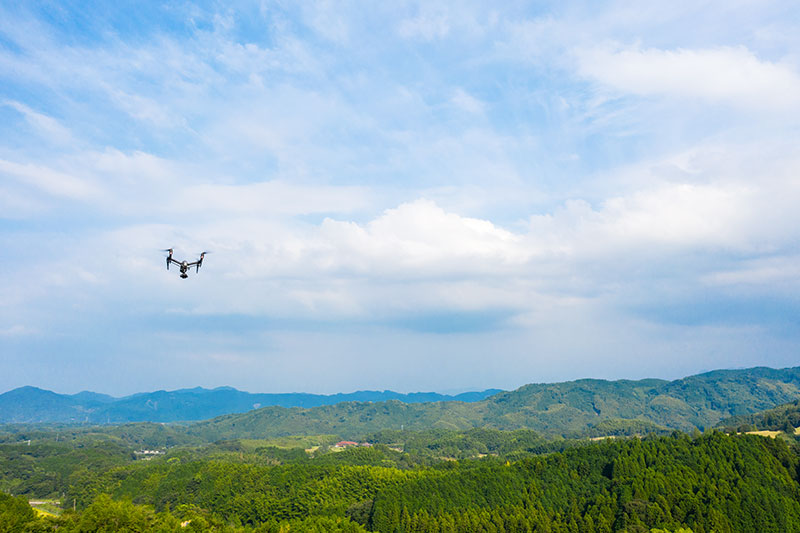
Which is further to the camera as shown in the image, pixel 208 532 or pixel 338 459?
pixel 338 459

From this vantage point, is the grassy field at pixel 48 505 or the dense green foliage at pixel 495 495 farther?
the grassy field at pixel 48 505

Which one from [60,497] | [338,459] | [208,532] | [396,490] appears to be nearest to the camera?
[208,532]

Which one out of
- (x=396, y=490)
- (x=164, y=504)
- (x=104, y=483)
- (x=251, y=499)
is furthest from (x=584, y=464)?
(x=104, y=483)

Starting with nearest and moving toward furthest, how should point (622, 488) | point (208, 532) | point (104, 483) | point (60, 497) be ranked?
point (208, 532), point (622, 488), point (104, 483), point (60, 497)

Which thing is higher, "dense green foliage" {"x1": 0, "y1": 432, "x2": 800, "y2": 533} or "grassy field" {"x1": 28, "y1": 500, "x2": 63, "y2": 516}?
"dense green foliage" {"x1": 0, "y1": 432, "x2": 800, "y2": 533}

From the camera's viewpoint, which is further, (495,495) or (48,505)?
(48,505)

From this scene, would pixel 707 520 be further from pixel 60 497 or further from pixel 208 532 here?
pixel 60 497

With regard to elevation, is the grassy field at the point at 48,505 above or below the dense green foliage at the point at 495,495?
below

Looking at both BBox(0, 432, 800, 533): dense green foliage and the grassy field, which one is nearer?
BBox(0, 432, 800, 533): dense green foliage

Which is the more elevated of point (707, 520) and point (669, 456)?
point (669, 456)

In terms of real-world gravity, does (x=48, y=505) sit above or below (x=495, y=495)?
below
